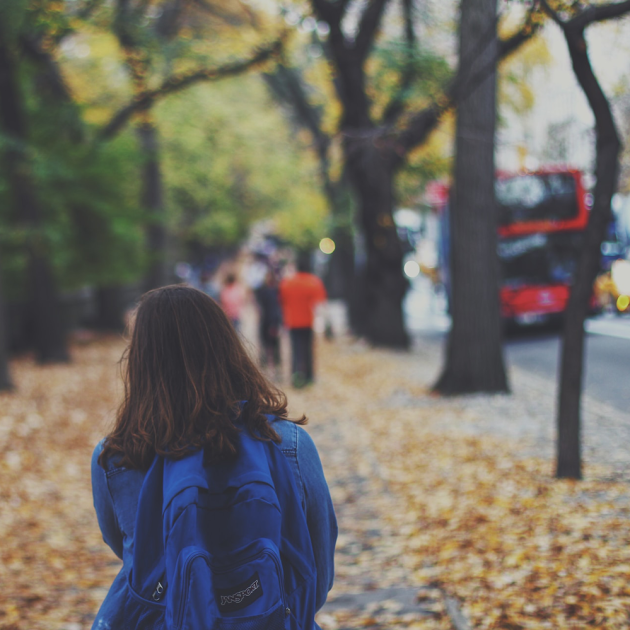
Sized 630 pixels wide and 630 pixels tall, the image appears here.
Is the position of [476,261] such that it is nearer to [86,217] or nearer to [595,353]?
[595,353]

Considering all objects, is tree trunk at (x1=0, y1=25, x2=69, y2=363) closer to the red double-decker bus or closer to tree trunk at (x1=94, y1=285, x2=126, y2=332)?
tree trunk at (x1=94, y1=285, x2=126, y2=332)

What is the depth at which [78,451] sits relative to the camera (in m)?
9.40

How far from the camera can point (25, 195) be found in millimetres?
14859

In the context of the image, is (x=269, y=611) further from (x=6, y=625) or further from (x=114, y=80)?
(x=114, y=80)

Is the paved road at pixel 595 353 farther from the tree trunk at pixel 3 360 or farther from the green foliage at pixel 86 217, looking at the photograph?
the tree trunk at pixel 3 360

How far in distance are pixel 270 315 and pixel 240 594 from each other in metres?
12.4

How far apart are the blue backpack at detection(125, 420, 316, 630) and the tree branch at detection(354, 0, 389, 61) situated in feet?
43.8

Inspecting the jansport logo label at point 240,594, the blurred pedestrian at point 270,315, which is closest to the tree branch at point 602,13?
the jansport logo label at point 240,594

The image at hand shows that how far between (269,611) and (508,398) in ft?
27.5

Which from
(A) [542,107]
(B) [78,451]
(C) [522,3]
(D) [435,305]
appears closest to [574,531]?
(C) [522,3]

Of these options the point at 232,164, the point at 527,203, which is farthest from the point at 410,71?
the point at 232,164

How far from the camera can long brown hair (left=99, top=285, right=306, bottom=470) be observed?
1882 mm

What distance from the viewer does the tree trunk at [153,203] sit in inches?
804

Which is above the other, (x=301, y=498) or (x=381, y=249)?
(x=381, y=249)
